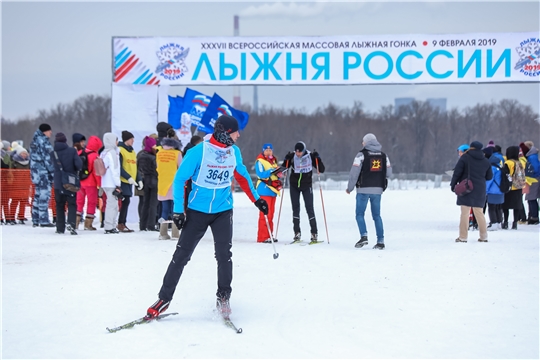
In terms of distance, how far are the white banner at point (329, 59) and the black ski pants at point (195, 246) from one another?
397 inches

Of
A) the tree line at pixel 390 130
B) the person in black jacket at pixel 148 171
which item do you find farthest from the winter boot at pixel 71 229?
the tree line at pixel 390 130

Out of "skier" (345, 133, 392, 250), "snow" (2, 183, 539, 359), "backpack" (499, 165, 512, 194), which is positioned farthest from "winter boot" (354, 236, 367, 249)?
"backpack" (499, 165, 512, 194)

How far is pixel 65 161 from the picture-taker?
11.9 metres

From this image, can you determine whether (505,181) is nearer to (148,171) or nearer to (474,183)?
(474,183)

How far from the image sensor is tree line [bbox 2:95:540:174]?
8112 cm

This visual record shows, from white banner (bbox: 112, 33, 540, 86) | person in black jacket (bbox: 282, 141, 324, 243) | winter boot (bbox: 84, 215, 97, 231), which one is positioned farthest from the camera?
white banner (bbox: 112, 33, 540, 86)

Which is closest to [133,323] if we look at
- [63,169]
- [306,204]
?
[306,204]

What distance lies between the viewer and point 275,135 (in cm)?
8619

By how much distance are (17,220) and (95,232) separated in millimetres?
2853

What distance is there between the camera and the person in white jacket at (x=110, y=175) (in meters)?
12.4

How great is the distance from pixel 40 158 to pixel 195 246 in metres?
8.07

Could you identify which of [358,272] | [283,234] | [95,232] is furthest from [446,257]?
[95,232]

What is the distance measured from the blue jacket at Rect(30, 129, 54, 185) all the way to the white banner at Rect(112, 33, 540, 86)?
11.3ft

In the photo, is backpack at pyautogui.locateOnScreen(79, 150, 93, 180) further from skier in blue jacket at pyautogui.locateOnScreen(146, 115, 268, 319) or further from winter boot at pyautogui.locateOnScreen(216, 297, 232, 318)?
winter boot at pyautogui.locateOnScreen(216, 297, 232, 318)
